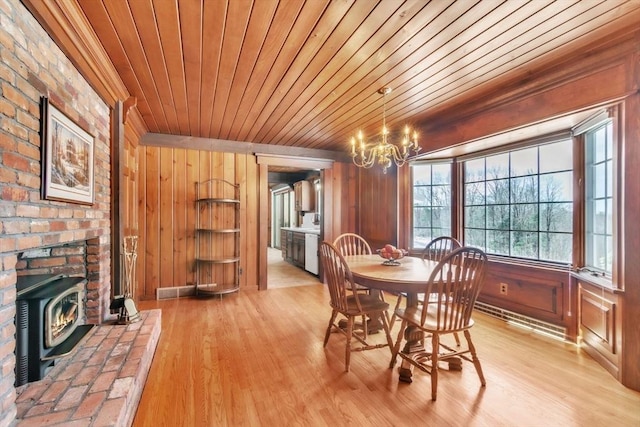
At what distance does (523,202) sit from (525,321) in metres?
1.27

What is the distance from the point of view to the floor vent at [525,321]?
277cm

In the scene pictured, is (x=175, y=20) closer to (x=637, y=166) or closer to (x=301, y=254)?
(x=637, y=166)

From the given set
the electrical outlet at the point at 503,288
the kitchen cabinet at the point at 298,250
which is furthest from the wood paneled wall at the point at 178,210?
the electrical outlet at the point at 503,288

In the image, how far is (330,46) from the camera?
197 cm

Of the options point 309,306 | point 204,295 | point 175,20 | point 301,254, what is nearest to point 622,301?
point 309,306

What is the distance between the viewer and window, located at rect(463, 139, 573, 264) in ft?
9.55

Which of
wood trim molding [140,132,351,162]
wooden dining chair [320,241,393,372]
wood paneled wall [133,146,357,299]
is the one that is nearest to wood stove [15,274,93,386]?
wooden dining chair [320,241,393,372]

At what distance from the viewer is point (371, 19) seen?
172cm

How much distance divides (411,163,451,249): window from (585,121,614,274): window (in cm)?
151

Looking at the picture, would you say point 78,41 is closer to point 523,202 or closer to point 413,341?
point 413,341

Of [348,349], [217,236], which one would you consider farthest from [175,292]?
[348,349]

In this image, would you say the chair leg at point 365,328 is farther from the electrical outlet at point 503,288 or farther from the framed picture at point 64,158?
the framed picture at point 64,158

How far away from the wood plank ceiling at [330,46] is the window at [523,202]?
1096 millimetres

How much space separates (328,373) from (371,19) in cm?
238
